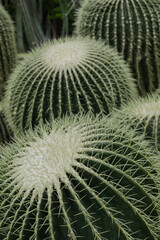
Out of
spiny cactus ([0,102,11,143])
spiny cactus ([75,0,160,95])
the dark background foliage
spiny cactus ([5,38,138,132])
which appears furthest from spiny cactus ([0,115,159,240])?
the dark background foliage

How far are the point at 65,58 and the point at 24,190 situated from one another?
1.53 metres

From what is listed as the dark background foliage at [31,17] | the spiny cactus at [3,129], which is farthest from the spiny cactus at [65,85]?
the dark background foliage at [31,17]

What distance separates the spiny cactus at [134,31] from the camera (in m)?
3.41

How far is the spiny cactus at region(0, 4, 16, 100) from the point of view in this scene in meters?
3.93

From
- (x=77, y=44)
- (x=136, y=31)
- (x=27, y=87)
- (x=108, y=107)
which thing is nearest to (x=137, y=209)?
(x=108, y=107)

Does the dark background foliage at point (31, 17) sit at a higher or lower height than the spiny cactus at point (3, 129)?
higher

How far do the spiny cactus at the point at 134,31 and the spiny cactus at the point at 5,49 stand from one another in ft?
2.99

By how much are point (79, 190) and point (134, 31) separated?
2262 mm

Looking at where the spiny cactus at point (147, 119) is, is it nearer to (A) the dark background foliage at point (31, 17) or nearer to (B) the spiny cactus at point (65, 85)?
(B) the spiny cactus at point (65, 85)

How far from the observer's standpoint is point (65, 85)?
2.75 metres

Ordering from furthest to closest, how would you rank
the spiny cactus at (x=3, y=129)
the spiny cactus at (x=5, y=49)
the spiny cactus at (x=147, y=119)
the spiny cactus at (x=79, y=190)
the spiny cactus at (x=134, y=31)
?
the spiny cactus at (x=5, y=49)
the spiny cactus at (x=134, y=31)
the spiny cactus at (x=3, y=129)
the spiny cactus at (x=147, y=119)
the spiny cactus at (x=79, y=190)

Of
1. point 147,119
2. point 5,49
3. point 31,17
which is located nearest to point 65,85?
point 147,119

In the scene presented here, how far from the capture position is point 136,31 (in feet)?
11.3

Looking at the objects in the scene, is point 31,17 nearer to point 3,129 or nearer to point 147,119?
point 3,129
